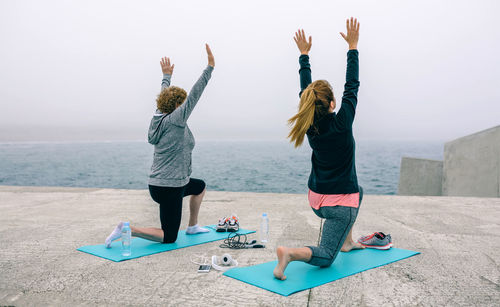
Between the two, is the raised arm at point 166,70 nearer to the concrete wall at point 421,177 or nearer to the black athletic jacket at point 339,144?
the black athletic jacket at point 339,144

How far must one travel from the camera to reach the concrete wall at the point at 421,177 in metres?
13.2

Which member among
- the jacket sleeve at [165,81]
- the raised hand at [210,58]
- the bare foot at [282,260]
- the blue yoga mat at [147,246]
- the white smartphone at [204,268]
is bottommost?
the blue yoga mat at [147,246]

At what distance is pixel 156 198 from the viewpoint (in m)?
3.84

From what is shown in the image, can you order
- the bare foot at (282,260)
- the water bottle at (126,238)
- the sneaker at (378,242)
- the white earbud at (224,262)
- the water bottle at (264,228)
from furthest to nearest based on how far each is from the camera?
the water bottle at (264,228), the sneaker at (378,242), the water bottle at (126,238), the white earbud at (224,262), the bare foot at (282,260)

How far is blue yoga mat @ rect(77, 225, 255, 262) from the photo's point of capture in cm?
370

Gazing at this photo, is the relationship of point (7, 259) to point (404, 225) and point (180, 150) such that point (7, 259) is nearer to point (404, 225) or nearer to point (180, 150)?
point (180, 150)

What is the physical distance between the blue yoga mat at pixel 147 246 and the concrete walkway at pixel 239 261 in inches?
4.0

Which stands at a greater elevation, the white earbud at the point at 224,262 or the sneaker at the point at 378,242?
the sneaker at the point at 378,242

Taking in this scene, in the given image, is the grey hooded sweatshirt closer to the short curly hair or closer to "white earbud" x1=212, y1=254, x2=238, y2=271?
the short curly hair

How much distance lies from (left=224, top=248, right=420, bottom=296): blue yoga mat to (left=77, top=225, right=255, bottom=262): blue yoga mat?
106 centimetres

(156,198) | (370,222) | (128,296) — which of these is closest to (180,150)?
(156,198)

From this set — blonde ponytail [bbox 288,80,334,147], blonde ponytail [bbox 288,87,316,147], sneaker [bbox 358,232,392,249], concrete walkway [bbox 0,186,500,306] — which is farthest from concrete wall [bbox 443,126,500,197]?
blonde ponytail [bbox 288,87,316,147]

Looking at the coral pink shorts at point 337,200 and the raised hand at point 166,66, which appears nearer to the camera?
the coral pink shorts at point 337,200

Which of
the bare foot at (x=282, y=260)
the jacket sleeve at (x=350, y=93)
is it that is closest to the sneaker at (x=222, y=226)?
the bare foot at (x=282, y=260)
